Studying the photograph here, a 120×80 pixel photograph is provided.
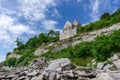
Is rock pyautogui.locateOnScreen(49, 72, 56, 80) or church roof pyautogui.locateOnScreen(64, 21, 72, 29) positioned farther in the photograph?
church roof pyautogui.locateOnScreen(64, 21, 72, 29)

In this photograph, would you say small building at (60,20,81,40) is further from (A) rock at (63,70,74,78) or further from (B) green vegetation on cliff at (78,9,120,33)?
(A) rock at (63,70,74,78)

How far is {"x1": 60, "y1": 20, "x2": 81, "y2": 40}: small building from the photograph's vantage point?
5736 cm

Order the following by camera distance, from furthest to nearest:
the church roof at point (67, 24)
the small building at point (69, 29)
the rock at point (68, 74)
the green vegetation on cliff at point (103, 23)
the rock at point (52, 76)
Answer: the church roof at point (67, 24) < the small building at point (69, 29) < the green vegetation on cliff at point (103, 23) < the rock at point (52, 76) < the rock at point (68, 74)

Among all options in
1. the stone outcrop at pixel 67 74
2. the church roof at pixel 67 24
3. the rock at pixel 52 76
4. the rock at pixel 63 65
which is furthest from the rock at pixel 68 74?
the church roof at pixel 67 24

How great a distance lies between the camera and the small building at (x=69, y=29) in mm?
57356

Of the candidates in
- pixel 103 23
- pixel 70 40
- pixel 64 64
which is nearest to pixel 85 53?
pixel 64 64

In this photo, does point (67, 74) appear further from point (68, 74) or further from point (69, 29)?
point (69, 29)

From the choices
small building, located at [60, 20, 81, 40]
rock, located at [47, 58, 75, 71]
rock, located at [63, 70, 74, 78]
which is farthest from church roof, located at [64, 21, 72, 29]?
rock, located at [63, 70, 74, 78]

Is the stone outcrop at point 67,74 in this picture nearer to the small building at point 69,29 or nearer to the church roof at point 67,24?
the small building at point 69,29

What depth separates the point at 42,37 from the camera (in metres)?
85.7

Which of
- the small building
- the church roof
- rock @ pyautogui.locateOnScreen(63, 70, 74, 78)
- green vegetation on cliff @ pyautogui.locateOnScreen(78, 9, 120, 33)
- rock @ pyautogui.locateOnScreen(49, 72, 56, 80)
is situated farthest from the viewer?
the church roof

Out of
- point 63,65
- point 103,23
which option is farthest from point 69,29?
point 63,65

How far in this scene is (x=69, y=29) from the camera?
2388 inches

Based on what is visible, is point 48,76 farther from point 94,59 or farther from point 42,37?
point 42,37
